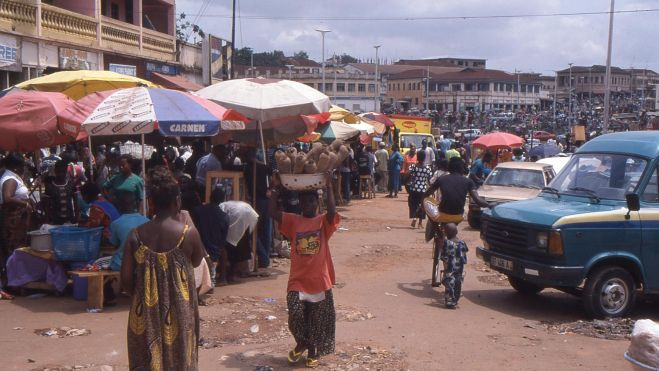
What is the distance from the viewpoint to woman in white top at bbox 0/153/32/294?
9.23 m

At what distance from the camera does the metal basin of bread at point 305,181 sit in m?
6.63

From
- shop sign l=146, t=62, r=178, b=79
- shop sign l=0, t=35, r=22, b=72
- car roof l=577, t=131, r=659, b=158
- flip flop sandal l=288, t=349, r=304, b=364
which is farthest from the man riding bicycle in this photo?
shop sign l=146, t=62, r=178, b=79

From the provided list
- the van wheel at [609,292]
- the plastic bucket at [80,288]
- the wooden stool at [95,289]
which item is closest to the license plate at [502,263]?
the van wheel at [609,292]

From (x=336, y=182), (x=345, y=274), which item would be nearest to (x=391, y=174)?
(x=336, y=182)

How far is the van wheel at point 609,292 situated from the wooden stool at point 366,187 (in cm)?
1516

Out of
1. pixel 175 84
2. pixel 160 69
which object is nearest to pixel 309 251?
pixel 175 84

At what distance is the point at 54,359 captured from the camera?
678 centimetres

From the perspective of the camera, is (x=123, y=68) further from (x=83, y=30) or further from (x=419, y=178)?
(x=419, y=178)

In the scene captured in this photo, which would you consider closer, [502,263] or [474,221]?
[502,263]

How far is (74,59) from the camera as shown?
2045cm

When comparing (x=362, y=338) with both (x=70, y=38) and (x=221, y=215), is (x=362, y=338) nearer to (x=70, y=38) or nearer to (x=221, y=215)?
(x=221, y=215)

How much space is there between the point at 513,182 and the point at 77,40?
12875 mm

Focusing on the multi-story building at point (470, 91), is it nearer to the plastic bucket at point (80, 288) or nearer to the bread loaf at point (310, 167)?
the plastic bucket at point (80, 288)

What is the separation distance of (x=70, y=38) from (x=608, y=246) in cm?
1665
